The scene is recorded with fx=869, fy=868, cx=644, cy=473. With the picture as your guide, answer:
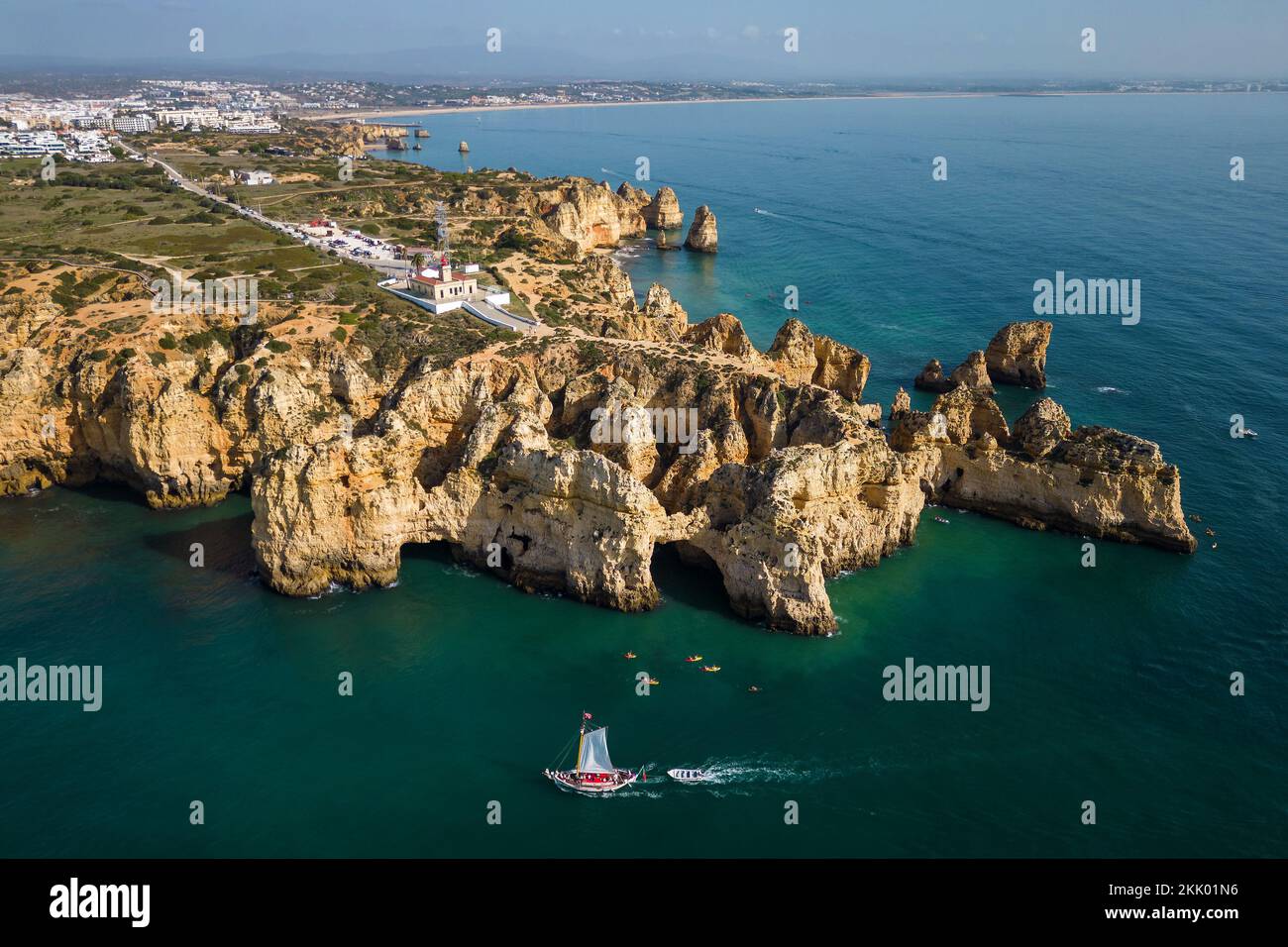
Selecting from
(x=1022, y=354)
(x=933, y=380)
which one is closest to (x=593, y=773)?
(x=933, y=380)

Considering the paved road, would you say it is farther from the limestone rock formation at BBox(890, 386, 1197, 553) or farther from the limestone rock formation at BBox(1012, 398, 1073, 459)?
the limestone rock formation at BBox(1012, 398, 1073, 459)

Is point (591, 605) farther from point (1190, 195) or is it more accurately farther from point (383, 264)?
point (1190, 195)

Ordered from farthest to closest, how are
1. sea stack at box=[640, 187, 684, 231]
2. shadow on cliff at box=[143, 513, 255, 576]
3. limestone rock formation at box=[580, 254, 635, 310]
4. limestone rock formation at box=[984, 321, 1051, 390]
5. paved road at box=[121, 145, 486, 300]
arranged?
sea stack at box=[640, 187, 684, 231] < limestone rock formation at box=[580, 254, 635, 310] < paved road at box=[121, 145, 486, 300] < limestone rock formation at box=[984, 321, 1051, 390] < shadow on cliff at box=[143, 513, 255, 576]

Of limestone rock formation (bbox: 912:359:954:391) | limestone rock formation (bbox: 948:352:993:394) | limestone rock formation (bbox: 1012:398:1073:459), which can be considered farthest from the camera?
limestone rock formation (bbox: 912:359:954:391)

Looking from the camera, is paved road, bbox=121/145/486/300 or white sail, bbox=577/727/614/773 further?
paved road, bbox=121/145/486/300

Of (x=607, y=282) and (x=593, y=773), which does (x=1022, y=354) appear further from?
(x=593, y=773)

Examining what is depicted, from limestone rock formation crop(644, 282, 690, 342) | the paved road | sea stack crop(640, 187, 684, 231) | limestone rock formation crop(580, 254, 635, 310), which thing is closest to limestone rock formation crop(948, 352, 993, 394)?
limestone rock formation crop(644, 282, 690, 342)

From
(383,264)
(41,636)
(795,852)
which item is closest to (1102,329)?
(383,264)
